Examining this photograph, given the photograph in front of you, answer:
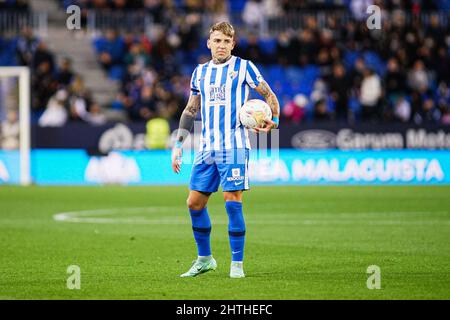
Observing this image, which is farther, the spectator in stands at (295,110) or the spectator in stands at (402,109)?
the spectator in stands at (402,109)

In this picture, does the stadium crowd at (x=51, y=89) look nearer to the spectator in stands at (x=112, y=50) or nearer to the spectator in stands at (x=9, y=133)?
the spectator in stands at (x=9, y=133)

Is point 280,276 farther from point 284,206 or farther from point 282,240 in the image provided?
point 284,206

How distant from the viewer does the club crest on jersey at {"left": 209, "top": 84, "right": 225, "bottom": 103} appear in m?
9.06

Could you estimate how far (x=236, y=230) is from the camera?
9.02 metres

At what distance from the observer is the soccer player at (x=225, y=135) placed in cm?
897

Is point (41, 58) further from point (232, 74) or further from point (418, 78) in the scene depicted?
point (232, 74)

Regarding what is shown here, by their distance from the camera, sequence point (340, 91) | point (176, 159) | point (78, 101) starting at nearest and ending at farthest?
point (176, 159) → point (78, 101) → point (340, 91)

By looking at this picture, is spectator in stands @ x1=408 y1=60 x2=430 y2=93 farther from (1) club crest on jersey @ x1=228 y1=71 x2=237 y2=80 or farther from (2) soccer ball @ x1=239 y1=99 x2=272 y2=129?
(2) soccer ball @ x1=239 y1=99 x2=272 y2=129

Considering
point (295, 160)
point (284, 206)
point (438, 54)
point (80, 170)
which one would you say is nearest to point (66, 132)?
point (80, 170)

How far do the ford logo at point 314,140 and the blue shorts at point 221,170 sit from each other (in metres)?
14.3

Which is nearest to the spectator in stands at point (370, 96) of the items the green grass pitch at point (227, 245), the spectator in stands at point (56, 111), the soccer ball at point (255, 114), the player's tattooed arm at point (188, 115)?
the green grass pitch at point (227, 245)

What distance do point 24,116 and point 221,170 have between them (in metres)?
14.9

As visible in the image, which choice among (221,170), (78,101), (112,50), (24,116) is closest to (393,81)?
(112,50)

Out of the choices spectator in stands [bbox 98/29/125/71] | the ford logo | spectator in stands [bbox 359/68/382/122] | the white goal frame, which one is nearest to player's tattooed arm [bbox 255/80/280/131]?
the ford logo
